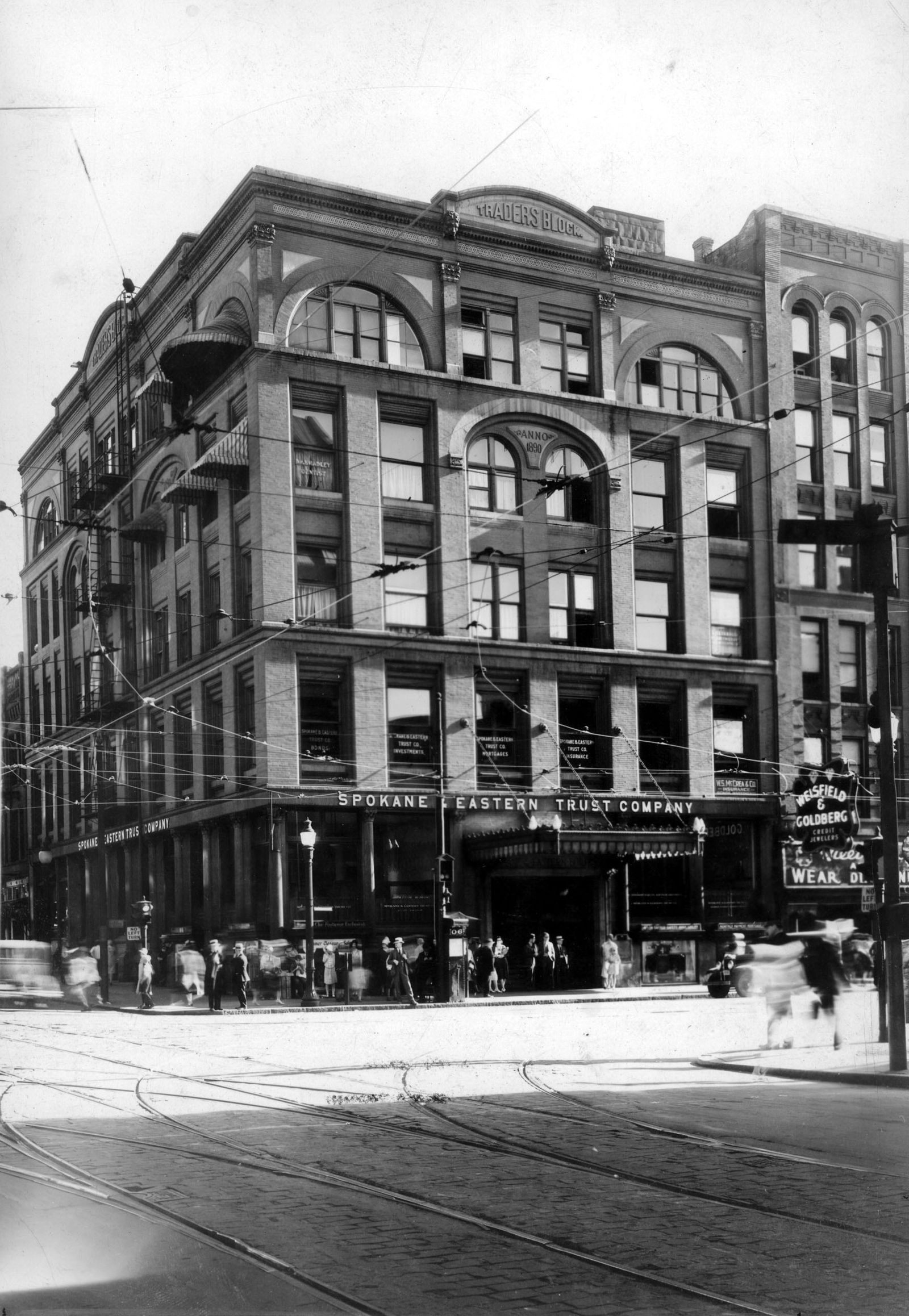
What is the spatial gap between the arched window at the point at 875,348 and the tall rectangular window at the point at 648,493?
9.57 feet

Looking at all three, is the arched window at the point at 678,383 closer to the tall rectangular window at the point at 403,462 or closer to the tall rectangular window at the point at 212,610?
the tall rectangular window at the point at 403,462

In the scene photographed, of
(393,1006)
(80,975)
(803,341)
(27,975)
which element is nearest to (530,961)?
(393,1006)

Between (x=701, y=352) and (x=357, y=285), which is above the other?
(x=357, y=285)

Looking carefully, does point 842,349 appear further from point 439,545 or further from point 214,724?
point 214,724

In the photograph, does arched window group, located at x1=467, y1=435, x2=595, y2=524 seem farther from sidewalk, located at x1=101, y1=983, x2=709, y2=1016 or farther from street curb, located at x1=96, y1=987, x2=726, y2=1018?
street curb, located at x1=96, y1=987, x2=726, y2=1018

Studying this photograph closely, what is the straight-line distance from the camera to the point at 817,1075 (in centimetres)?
1450

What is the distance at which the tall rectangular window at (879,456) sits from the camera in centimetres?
1594

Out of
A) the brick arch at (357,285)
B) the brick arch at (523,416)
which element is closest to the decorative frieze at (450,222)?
the brick arch at (357,285)

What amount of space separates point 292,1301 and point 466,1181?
294 cm

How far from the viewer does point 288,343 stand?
1969cm

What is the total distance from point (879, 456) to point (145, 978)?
723 inches

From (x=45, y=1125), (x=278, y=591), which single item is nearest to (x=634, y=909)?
(x=278, y=591)

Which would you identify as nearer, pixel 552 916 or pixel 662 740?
pixel 662 740

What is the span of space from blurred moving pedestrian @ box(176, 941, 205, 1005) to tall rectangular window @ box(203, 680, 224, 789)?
19.7 ft
